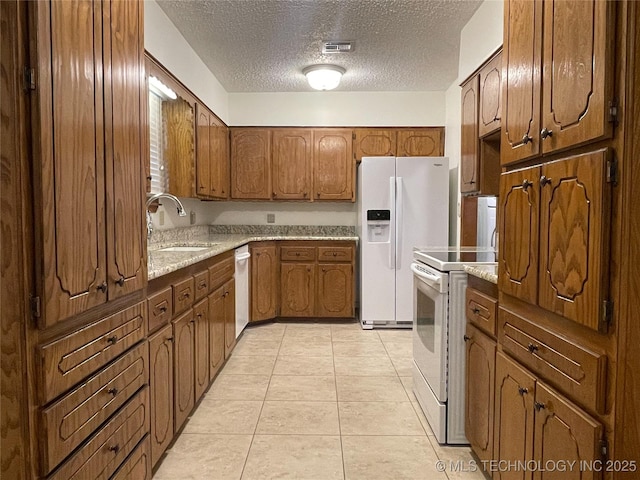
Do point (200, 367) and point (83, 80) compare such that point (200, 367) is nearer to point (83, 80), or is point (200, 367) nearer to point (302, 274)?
point (83, 80)

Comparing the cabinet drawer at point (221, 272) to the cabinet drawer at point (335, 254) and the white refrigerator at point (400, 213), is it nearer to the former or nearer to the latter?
the cabinet drawer at point (335, 254)

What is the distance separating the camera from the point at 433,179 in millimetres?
4449

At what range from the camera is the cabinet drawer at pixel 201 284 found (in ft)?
8.27

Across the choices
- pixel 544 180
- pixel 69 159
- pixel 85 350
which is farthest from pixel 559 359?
pixel 69 159

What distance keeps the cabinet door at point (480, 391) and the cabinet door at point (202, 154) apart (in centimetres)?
268

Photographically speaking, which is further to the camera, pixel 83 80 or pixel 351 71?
pixel 351 71

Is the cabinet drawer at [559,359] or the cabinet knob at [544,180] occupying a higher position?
the cabinet knob at [544,180]

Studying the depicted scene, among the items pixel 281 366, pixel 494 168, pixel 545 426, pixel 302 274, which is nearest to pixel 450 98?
pixel 494 168

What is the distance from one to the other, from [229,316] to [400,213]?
6.72 ft

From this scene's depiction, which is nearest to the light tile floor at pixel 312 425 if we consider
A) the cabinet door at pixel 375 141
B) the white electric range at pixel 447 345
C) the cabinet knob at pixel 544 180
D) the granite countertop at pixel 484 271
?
the white electric range at pixel 447 345

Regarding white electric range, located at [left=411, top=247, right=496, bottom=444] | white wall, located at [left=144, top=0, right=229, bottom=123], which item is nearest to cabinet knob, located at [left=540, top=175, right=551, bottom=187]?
white electric range, located at [left=411, top=247, right=496, bottom=444]

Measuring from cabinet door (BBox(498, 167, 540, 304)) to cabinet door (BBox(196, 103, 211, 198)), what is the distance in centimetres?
279

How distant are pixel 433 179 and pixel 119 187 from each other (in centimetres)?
355

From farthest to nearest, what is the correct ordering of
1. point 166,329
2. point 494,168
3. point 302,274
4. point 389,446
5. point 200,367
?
point 302,274 → point 494,168 → point 200,367 → point 389,446 → point 166,329
